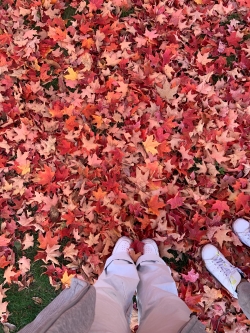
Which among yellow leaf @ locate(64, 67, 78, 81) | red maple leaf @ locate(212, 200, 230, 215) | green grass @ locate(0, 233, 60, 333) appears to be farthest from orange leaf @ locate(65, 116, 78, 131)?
red maple leaf @ locate(212, 200, 230, 215)

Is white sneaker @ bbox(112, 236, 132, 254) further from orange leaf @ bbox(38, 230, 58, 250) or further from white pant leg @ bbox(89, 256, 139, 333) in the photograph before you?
orange leaf @ bbox(38, 230, 58, 250)

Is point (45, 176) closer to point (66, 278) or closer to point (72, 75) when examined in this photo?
point (66, 278)

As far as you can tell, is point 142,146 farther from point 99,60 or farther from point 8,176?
point 8,176

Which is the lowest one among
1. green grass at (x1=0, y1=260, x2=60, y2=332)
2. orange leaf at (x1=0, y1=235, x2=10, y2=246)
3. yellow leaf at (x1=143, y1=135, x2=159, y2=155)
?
green grass at (x1=0, y1=260, x2=60, y2=332)

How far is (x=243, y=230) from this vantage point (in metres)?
2.68

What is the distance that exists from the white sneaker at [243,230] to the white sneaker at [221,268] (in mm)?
210

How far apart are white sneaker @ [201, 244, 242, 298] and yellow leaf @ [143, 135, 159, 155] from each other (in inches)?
33.4

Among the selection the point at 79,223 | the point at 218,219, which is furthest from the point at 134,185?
the point at 218,219

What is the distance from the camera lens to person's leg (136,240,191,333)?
1759mm

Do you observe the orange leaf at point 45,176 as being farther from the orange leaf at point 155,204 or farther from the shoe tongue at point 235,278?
the shoe tongue at point 235,278

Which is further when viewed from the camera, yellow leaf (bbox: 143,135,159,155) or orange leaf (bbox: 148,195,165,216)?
yellow leaf (bbox: 143,135,159,155)

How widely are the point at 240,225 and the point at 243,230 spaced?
0.04 m

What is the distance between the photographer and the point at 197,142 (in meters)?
2.86

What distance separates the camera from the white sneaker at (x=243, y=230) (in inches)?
105
